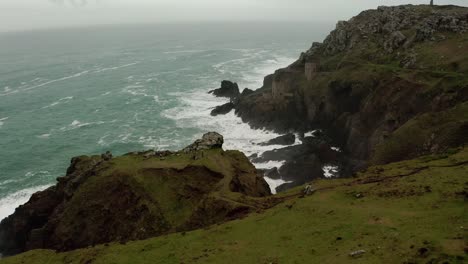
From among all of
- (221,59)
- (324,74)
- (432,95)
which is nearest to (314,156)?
(432,95)

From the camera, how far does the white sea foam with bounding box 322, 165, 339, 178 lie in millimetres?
64500

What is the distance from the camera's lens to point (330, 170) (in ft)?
216

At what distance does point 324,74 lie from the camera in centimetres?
8531

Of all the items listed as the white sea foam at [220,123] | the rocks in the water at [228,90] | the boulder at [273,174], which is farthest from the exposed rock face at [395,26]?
the boulder at [273,174]

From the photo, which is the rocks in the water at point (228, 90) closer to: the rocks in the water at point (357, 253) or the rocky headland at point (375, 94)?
the rocky headland at point (375, 94)

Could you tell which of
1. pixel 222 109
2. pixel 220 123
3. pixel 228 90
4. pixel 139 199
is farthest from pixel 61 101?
pixel 139 199

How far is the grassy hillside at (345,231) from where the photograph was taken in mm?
23516

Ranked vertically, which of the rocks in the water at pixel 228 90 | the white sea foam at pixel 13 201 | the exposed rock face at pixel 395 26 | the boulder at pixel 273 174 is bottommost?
the white sea foam at pixel 13 201

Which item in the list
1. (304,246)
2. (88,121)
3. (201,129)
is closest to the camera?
(304,246)

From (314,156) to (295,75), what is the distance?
102 ft

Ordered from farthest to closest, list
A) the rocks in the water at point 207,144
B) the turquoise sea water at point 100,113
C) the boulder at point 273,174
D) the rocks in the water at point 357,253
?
1. the turquoise sea water at point 100,113
2. the boulder at point 273,174
3. the rocks in the water at point 207,144
4. the rocks in the water at point 357,253

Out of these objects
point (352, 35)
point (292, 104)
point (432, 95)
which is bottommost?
point (292, 104)

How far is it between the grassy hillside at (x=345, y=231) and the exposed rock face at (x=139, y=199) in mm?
5144

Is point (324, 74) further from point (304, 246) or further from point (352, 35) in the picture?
point (304, 246)
